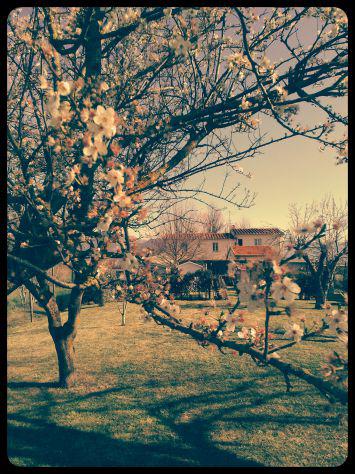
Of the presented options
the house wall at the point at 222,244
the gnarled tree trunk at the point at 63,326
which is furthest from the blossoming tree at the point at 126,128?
the house wall at the point at 222,244

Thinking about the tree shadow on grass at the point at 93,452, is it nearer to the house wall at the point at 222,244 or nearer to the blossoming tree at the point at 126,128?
the blossoming tree at the point at 126,128

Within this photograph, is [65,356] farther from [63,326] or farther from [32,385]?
[32,385]

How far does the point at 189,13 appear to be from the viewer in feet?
14.5

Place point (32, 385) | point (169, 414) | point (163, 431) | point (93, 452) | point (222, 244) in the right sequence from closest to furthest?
1. point (93, 452)
2. point (163, 431)
3. point (169, 414)
4. point (32, 385)
5. point (222, 244)

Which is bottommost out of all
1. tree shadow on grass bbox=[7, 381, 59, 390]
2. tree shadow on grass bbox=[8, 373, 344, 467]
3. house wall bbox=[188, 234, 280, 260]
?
tree shadow on grass bbox=[7, 381, 59, 390]

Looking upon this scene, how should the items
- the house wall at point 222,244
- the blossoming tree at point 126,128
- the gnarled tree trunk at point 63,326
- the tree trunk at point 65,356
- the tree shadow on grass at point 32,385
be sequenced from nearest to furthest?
1. the blossoming tree at point 126,128
2. the gnarled tree trunk at point 63,326
3. the tree trunk at point 65,356
4. the tree shadow on grass at point 32,385
5. the house wall at point 222,244

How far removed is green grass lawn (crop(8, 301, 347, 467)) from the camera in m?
4.16

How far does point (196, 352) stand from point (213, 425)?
3.77 m

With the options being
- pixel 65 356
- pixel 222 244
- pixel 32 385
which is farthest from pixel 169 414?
pixel 222 244

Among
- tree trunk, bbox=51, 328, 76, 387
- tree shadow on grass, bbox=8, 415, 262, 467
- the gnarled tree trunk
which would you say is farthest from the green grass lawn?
the gnarled tree trunk

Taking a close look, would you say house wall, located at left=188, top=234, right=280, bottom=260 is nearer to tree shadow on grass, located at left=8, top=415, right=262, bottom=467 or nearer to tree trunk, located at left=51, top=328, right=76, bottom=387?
tree trunk, located at left=51, top=328, right=76, bottom=387

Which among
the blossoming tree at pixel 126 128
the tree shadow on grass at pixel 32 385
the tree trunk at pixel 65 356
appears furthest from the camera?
the tree shadow on grass at pixel 32 385

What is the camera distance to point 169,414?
522cm

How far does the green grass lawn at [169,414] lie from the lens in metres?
4.16
